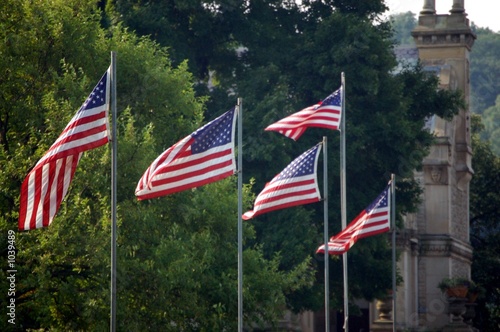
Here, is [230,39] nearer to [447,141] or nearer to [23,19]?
[23,19]

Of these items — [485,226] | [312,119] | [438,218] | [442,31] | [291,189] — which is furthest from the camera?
[485,226]

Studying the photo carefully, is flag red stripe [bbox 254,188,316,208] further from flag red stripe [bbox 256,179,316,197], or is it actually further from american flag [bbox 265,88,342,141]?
american flag [bbox 265,88,342,141]

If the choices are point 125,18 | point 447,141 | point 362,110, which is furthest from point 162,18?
point 447,141

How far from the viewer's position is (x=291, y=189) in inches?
1405

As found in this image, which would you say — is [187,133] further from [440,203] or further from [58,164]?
[440,203]

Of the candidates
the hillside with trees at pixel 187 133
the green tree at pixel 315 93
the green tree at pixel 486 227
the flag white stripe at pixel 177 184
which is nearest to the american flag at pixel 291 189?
the hillside with trees at pixel 187 133

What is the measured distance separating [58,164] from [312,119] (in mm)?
8473

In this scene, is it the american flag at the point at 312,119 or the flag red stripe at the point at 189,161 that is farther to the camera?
the american flag at the point at 312,119

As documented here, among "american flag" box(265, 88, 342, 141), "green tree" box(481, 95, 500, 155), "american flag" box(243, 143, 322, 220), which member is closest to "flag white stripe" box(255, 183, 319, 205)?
"american flag" box(243, 143, 322, 220)

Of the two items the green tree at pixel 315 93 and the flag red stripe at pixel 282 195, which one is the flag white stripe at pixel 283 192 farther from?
the green tree at pixel 315 93

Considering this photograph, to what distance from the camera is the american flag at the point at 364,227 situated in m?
39.8

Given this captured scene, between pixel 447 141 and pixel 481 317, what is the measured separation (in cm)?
1086

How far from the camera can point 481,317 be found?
8081cm

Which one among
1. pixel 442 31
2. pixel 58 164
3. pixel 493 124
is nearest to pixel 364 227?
pixel 58 164
